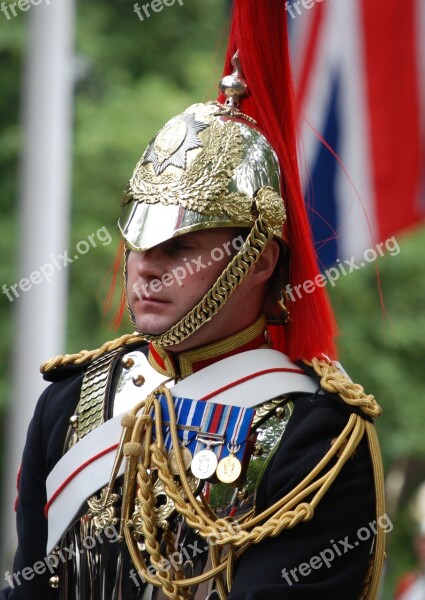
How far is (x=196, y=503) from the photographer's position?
3.25m

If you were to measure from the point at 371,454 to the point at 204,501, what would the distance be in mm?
393

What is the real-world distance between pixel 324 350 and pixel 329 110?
308 cm

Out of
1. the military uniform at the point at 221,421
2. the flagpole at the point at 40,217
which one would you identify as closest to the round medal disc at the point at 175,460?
the military uniform at the point at 221,421

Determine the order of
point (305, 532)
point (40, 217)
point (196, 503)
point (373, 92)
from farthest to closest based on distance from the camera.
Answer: point (40, 217) < point (373, 92) < point (196, 503) < point (305, 532)

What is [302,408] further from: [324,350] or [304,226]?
[304,226]

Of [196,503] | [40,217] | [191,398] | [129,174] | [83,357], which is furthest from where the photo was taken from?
[129,174]

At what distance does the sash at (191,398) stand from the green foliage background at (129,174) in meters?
6.98

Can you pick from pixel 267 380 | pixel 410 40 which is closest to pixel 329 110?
pixel 410 40

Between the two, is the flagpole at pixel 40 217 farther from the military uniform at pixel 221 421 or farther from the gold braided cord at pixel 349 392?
the gold braided cord at pixel 349 392

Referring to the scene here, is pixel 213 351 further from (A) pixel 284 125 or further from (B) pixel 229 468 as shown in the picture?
(A) pixel 284 125

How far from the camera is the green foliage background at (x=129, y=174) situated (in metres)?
11.0

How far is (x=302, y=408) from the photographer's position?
10.8ft

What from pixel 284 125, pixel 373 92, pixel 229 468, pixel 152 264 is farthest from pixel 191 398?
pixel 373 92

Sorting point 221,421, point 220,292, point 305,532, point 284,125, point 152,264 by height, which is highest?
point 284,125
